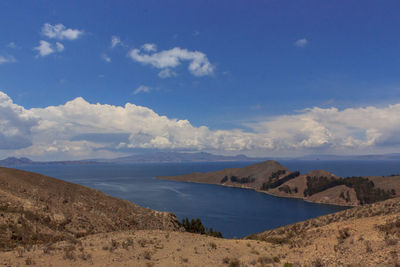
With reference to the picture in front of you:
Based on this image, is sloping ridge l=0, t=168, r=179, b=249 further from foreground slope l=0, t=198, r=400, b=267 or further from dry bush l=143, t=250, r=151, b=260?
dry bush l=143, t=250, r=151, b=260

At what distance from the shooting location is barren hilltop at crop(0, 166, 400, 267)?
1930 cm

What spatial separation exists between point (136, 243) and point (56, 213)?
70.9 ft

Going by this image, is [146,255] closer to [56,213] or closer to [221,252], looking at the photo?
[221,252]

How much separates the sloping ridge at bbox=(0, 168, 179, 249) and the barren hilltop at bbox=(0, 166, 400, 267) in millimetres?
132

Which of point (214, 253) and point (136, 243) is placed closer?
point (214, 253)

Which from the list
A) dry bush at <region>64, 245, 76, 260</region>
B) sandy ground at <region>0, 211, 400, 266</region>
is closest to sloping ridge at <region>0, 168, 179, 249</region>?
dry bush at <region>64, 245, 76, 260</region>

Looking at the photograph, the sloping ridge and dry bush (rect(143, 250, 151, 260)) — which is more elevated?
dry bush (rect(143, 250, 151, 260))

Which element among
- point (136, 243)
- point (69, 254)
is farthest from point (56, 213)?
point (69, 254)

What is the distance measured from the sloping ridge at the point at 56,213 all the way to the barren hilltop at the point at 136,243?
0.13 metres

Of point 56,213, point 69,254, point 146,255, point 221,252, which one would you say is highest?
point 69,254

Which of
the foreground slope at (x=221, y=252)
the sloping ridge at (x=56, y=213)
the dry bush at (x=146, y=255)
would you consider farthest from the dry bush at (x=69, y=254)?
the sloping ridge at (x=56, y=213)

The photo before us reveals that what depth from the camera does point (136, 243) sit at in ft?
83.8

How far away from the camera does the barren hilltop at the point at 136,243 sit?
760 inches

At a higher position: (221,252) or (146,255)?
(146,255)
